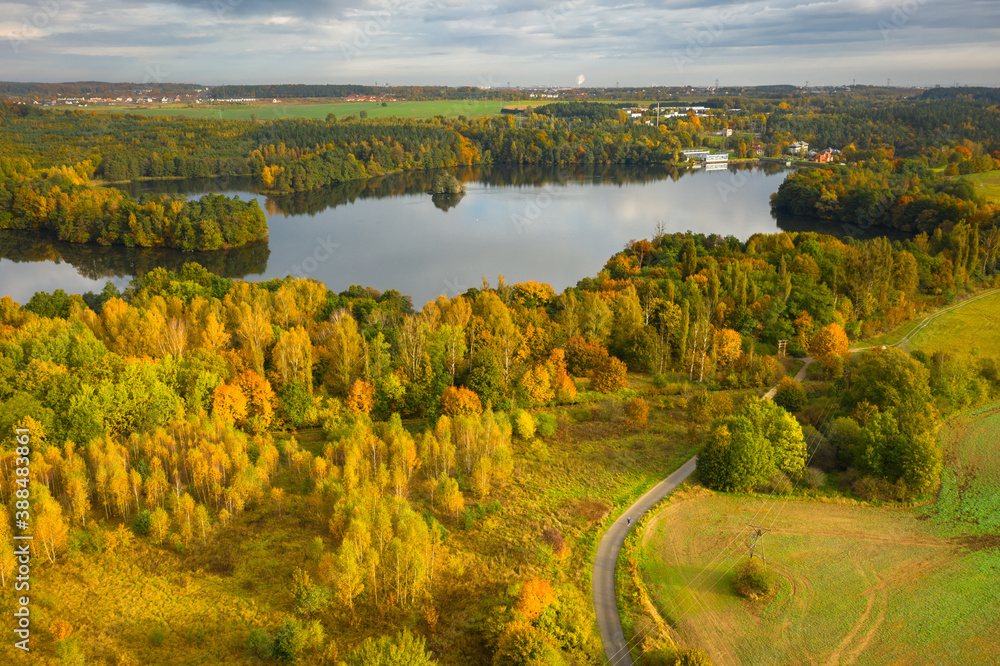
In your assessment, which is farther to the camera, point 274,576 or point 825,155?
point 825,155

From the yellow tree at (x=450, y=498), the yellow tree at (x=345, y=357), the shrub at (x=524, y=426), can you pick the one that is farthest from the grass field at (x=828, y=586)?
the yellow tree at (x=345, y=357)

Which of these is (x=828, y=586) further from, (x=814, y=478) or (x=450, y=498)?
(x=450, y=498)

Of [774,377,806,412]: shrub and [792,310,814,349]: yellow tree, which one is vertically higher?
[792,310,814,349]: yellow tree

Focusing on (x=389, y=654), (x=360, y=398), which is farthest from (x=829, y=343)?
(x=389, y=654)

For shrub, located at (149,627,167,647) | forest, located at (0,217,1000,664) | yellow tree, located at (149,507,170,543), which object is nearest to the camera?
shrub, located at (149,627,167,647)

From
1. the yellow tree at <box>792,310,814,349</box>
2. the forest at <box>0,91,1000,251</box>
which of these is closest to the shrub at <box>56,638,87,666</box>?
the yellow tree at <box>792,310,814,349</box>

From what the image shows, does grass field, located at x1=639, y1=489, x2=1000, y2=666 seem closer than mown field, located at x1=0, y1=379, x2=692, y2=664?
No

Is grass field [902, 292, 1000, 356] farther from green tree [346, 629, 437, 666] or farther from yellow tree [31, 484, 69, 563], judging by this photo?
yellow tree [31, 484, 69, 563]

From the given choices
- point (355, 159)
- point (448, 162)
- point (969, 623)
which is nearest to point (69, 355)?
point (969, 623)
